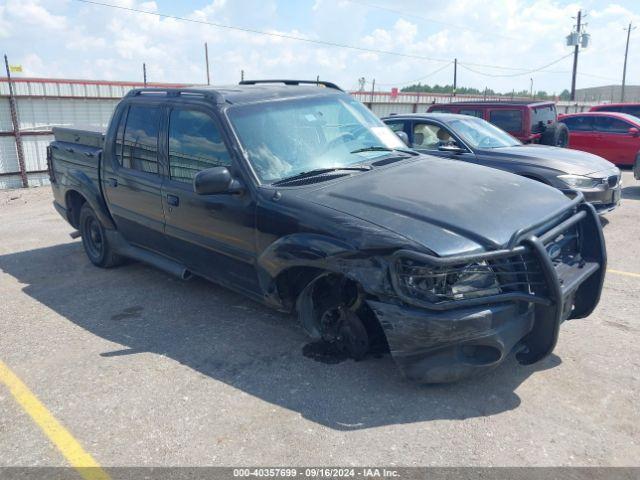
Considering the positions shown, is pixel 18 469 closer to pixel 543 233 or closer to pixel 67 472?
pixel 67 472

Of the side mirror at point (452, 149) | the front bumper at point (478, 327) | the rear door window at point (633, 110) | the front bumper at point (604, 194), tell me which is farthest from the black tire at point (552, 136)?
the front bumper at point (478, 327)

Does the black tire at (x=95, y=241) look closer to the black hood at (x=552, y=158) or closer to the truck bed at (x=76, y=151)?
the truck bed at (x=76, y=151)

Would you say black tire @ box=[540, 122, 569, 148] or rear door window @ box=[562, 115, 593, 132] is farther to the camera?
rear door window @ box=[562, 115, 593, 132]

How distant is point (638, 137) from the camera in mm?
12906

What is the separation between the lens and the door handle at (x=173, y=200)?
4.65 m

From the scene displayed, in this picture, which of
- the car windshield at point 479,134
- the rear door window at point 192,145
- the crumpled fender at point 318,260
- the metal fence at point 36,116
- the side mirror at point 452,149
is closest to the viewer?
the crumpled fender at point 318,260

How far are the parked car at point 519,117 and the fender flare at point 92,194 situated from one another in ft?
24.2

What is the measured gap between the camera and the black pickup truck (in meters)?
3.14

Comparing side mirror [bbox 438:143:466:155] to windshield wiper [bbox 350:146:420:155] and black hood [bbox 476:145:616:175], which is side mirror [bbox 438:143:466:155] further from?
windshield wiper [bbox 350:146:420:155]

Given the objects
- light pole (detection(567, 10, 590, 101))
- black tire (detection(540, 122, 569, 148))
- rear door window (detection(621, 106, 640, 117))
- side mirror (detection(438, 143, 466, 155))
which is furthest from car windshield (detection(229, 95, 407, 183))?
light pole (detection(567, 10, 590, 101))

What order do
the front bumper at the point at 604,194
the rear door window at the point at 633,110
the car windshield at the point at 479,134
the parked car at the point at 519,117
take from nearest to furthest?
1. the front bumper at the point at 604,194
2. the car windshield at the point at 479,134
3. the parked car at the point at 519,117
4. the rear door window at the point at 633,110

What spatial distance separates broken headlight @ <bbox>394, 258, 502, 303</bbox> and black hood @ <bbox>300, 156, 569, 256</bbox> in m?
0.12

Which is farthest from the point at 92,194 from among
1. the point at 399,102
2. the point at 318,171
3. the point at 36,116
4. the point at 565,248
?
the point at 399,102

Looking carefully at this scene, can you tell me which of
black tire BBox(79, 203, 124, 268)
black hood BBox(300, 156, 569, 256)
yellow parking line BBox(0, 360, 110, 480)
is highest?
black hood BBox(300, 156, 569, 256)
